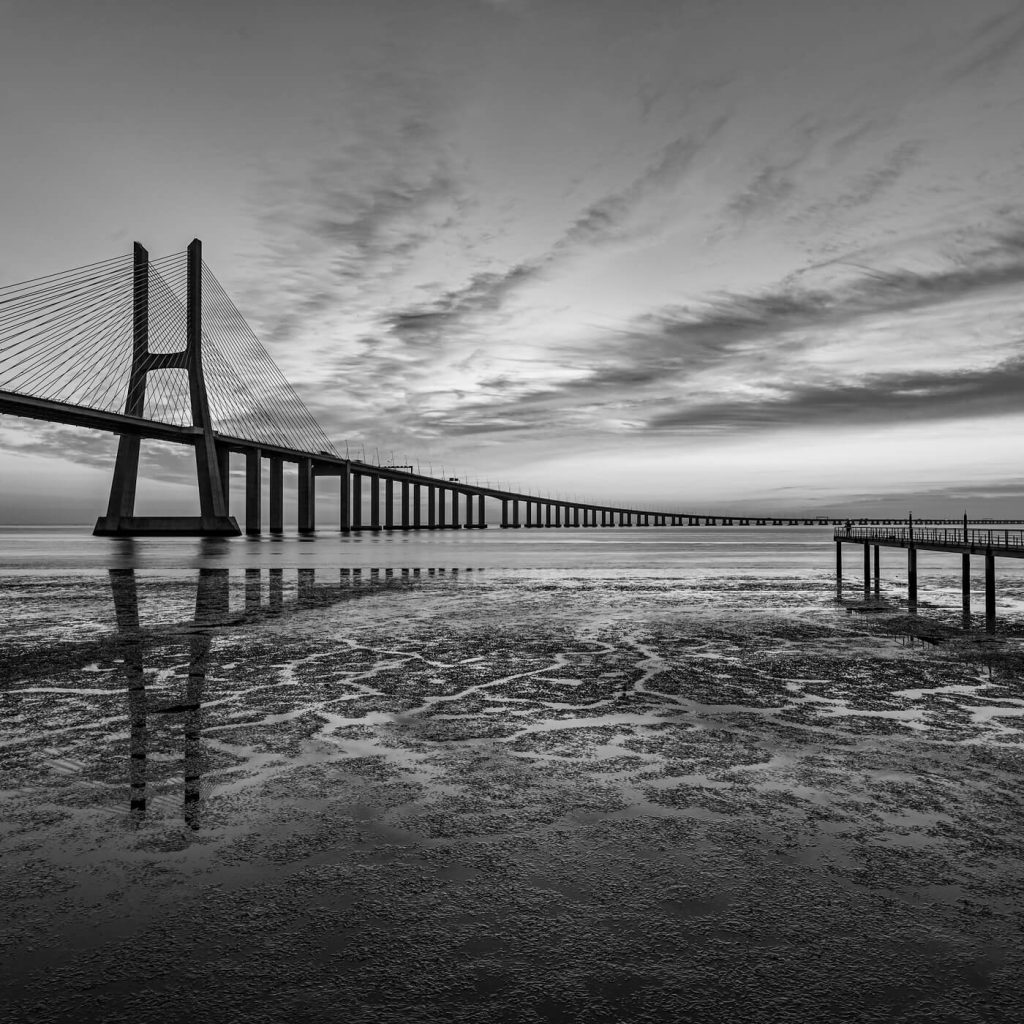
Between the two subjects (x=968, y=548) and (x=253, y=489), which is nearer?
(x=968, y=548)

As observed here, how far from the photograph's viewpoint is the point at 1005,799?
7.16 meters

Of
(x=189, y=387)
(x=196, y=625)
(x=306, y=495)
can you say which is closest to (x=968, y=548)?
(x=196, y=625)

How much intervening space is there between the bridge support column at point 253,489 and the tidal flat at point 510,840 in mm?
89551

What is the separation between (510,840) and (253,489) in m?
103

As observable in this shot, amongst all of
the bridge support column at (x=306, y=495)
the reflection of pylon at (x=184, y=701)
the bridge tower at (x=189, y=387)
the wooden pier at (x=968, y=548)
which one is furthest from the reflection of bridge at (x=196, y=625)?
the bridge support column at (x=306, y=495)

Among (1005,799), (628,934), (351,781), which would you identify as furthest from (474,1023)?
(1005,799)

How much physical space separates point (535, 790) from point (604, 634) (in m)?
11.3

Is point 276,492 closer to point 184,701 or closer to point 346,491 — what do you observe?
point 346,491

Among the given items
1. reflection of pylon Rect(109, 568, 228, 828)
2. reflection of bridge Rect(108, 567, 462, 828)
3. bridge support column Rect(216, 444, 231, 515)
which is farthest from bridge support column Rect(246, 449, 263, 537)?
reflection of pylon Rect(109, 568, 228, 828)

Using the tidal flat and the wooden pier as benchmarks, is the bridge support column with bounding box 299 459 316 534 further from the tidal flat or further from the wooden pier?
the tidal flat

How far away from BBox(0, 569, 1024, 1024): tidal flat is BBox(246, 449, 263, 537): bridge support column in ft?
294

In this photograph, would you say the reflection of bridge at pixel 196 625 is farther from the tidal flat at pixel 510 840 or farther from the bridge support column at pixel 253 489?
the bridge support column at pixel 253 489

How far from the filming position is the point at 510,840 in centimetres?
627

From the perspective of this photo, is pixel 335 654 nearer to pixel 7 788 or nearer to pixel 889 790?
pixel 7 788
